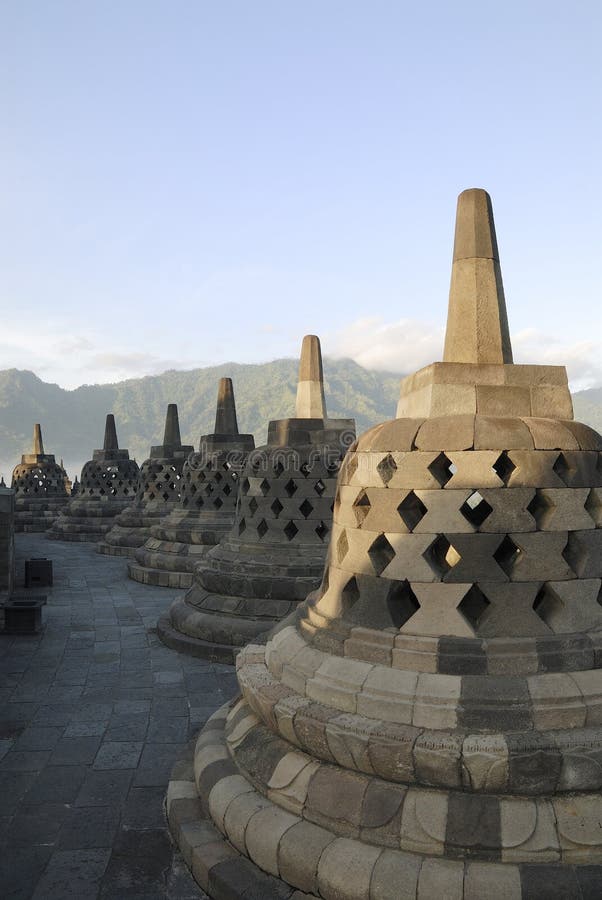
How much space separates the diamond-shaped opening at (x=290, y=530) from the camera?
8594mm

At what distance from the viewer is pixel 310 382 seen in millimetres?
9367

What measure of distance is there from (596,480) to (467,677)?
4.49 feet

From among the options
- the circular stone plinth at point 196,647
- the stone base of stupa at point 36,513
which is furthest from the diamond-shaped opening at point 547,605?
the stone base of stupa at point 36,513

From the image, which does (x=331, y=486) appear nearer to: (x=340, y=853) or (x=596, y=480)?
(x=596, y=480)

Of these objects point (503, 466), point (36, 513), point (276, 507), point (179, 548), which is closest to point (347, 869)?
point (503, 466)

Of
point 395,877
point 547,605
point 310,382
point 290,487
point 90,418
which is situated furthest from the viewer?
point 90,418

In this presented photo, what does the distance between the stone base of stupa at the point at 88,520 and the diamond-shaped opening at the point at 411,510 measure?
18326mm

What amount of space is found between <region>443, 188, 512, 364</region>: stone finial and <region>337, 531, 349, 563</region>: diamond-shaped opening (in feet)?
4.33

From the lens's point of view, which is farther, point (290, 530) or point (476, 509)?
point (290, 530)

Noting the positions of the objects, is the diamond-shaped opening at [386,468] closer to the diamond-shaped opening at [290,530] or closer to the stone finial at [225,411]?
the diamond-shaped opening at [290,530]

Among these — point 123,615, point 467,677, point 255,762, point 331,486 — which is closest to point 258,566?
point 331,486

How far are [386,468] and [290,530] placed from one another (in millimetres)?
4843

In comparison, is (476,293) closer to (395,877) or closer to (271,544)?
(395,877)

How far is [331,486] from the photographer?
28.7 ft
